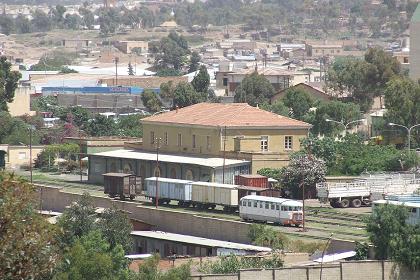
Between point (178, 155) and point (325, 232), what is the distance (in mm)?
19962

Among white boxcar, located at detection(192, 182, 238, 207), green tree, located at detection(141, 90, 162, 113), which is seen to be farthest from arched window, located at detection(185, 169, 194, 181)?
green tree, located at detection(141, 90, 162, 113)

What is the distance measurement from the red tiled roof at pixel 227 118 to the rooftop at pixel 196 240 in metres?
17.9

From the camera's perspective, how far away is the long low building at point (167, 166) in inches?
2633

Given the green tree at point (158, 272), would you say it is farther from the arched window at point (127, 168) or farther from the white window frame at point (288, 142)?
the white window frame at point (288, 142)

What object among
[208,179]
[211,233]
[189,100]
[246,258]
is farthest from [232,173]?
[189,100]

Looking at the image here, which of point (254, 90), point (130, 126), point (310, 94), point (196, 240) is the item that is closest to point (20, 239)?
point (196, 240)

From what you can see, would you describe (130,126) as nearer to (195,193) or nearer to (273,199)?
(195,193)

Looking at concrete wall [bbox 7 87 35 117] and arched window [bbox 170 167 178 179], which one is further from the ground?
arched window [bbox 170 167 178 179]

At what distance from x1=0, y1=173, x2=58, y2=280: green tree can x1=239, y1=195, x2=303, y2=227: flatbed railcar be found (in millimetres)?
27681

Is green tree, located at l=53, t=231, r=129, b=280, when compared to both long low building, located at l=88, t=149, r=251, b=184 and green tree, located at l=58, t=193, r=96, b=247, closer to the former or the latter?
green tree, located at l=58, t=193, r=96, b=247

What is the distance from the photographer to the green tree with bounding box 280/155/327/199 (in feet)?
206

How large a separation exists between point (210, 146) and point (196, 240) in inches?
817

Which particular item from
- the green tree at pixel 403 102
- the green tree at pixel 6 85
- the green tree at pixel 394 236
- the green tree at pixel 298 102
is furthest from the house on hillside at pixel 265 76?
the green tree at pixel 394 236

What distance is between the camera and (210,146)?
71312mm
